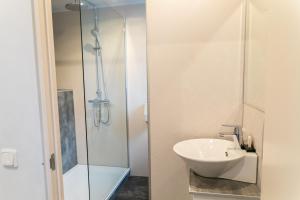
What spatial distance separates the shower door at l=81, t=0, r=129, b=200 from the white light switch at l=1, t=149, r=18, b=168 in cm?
134

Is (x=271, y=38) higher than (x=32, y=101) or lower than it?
higher

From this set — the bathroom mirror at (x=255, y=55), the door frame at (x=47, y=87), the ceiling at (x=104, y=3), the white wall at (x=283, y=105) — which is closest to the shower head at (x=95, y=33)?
the ceiling at (x=104, y=3)

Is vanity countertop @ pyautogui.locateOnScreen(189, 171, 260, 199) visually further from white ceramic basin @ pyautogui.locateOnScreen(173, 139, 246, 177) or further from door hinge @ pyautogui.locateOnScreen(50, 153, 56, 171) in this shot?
door hinge @ pyautogui.locateOnScreen(50, 153, 56, 171)

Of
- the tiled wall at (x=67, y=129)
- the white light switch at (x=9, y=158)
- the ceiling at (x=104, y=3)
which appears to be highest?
the ceiling at (x=104, y=3)

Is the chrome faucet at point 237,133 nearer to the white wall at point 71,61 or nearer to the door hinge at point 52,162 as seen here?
the door hinge at point 52,162

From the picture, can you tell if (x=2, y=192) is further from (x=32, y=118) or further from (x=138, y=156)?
(x=138, y=156)

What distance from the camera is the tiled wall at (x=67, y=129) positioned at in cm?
293

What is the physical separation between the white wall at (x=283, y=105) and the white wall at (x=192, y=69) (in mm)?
954

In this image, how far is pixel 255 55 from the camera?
149 cm

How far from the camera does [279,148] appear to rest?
74cm

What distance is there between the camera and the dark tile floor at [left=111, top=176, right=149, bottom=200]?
2651 millimetres

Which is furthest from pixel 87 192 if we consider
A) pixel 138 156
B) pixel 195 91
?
pixel 195 91

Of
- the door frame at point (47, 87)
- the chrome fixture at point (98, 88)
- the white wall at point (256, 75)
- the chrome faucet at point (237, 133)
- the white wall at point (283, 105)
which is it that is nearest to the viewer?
the white wall at point (283, 105)

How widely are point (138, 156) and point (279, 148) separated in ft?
8.34
